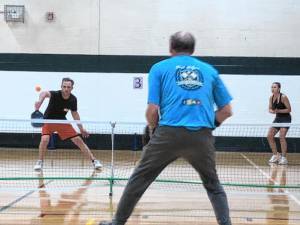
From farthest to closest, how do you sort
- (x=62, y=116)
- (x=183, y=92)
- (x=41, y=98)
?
(x=62, y=116), (x=41, y=98), (x=183, y=92)

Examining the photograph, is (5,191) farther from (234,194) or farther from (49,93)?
(234,194)

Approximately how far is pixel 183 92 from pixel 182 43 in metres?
0.40

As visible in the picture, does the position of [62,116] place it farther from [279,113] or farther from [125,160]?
[279,113]

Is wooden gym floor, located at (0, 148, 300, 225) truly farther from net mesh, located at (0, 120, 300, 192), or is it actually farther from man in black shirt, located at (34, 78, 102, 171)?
man in black shirt, located at (34, 78, 102, 171)

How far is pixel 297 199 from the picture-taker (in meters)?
7.12

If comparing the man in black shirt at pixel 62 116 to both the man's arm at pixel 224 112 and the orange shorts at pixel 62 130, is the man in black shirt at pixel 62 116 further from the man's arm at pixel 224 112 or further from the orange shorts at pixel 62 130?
the man's arm at pixel 224 112

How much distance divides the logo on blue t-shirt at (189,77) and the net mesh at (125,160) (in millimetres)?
3474

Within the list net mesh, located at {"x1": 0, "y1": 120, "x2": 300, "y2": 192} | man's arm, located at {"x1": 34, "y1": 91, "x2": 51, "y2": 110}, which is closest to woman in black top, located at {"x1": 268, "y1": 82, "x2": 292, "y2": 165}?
net mesh, located at {"x1": 0, "y1": 120, "x2": 300, "y2": 192}

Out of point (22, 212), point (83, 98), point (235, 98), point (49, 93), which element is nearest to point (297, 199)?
point (22, 212)

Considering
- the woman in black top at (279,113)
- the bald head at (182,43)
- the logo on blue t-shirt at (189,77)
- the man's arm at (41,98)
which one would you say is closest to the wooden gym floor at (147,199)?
the woman in black top at (279,113)

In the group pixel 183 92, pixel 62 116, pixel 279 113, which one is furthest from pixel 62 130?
pixel 183 92

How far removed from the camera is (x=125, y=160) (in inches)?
496

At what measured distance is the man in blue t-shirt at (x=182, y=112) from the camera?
13.3ft

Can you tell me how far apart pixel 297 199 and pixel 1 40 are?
11.0 m
